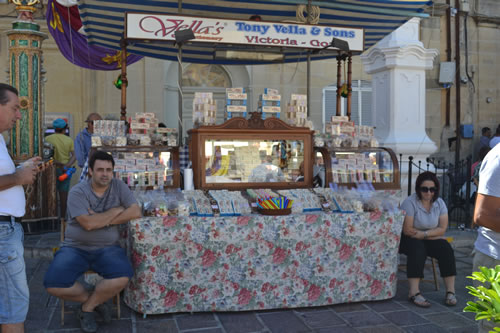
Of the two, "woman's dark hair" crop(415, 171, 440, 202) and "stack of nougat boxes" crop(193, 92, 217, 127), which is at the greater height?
"stack of nougat boxes" crop(193, 92, 217, 127)

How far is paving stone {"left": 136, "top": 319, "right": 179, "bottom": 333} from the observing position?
3.53 meters

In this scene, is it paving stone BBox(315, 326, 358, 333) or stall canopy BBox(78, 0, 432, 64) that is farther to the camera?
stall canopy BBox(78, 0, 432, 64)

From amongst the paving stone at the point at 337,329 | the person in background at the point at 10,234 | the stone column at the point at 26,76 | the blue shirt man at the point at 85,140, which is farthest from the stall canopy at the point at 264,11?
the paving stone at the point at 337,329

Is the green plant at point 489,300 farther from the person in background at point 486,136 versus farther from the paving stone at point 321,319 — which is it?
the person in background at point 486,136

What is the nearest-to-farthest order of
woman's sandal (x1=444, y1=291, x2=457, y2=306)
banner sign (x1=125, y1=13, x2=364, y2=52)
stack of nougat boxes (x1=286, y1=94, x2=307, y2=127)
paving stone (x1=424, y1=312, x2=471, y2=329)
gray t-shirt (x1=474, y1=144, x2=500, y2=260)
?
gray t-shirt (x1=474, y1=144, x2=500, y2=260)
paving stone (x1=424, y1=312, x2=471, y2=329)
woman's sandal (x1=444, y1=291, x2=457, y2=306)
banner sign (x1=125, y1=13, x2=364, y2=52)
stack of nougat boxes (x1=286, y1=94, x2=307, y2=127)

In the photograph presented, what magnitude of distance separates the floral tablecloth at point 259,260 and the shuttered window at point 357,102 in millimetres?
7573

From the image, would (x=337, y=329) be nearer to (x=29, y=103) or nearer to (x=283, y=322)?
(x=283, y=322)

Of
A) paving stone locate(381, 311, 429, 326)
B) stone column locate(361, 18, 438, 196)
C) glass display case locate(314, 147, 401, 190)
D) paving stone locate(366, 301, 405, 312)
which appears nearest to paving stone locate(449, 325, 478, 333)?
paving stone locate(381, 311, 429, 326)

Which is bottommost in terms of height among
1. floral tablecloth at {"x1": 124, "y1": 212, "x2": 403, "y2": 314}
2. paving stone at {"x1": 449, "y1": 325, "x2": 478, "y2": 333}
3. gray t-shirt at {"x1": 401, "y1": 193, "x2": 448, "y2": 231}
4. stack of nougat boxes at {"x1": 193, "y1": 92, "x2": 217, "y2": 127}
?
paving stone at {"x1": 449, "y1": 325, "x2": 478, "y2": 333}

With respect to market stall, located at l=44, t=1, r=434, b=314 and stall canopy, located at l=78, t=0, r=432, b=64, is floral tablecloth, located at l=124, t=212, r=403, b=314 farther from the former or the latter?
stall canopy, located at l=78, t=0, r=432, b=64

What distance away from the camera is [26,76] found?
6598 millimetres

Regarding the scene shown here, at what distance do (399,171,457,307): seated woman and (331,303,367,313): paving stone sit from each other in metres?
0.50

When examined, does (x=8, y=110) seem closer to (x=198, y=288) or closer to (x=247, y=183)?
(x=198, y=288)

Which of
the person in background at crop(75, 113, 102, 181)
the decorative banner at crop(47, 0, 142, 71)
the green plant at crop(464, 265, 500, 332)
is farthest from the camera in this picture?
the decorative banner at crop(47, 0, 142, 71)
